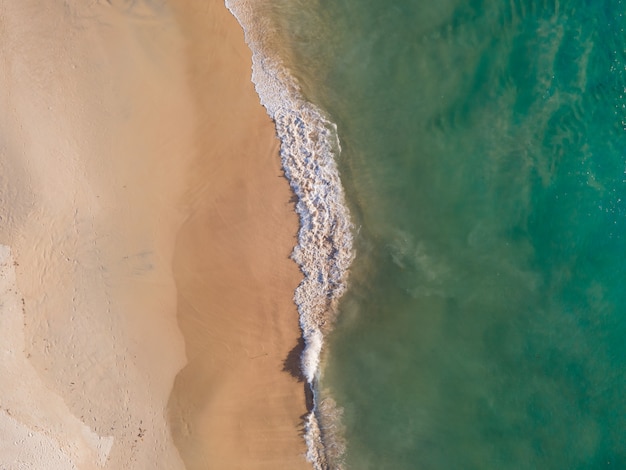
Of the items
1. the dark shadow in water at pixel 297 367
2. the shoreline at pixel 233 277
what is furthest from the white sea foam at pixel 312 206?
the shoreline at pixel 233 277

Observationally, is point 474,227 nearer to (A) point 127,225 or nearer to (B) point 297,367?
(B) point 297,367

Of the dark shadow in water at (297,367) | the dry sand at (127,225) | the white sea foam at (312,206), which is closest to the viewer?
the dry sand at (127,225)

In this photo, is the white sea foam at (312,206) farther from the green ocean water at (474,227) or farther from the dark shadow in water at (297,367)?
the green ocean water at (474,227)

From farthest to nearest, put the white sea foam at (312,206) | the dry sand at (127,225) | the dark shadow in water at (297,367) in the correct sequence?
the dark shadow in water at (297,367) < the white sea foam at (312,206) < the dry sand at (127,225)

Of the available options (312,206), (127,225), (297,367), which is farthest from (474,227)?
(127,225)

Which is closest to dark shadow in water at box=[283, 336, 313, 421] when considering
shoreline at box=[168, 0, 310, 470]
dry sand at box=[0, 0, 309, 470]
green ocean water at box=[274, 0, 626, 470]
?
shoreline at box=[168, 0, 310, 470]
